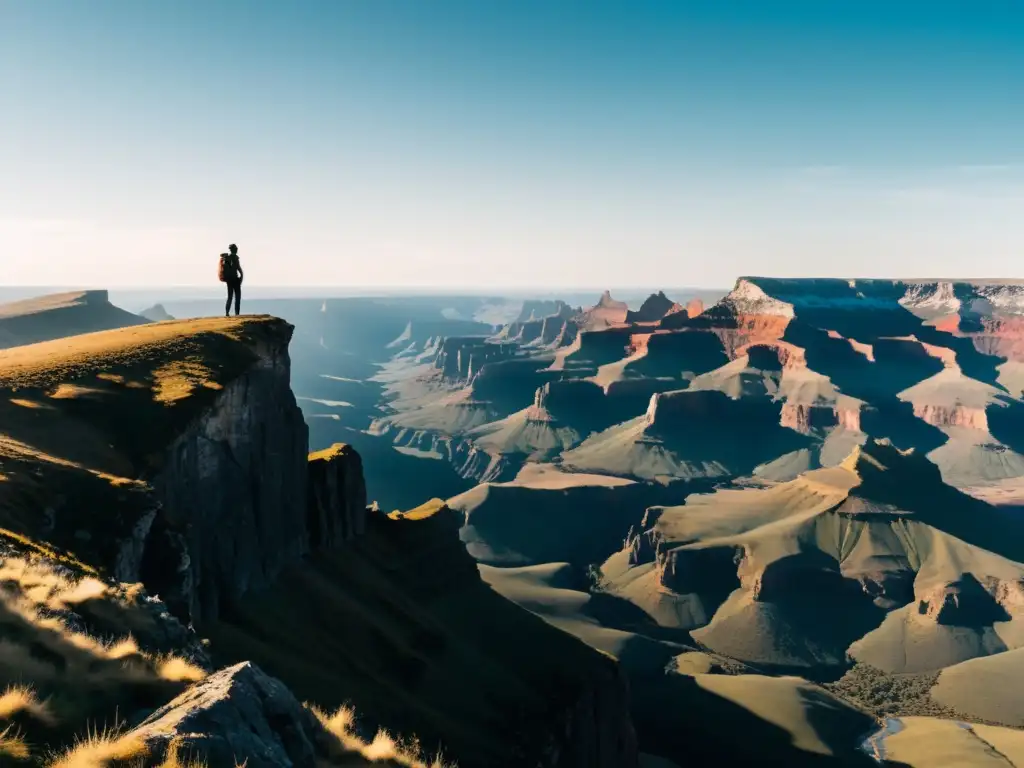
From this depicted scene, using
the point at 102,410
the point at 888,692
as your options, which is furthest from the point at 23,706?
the point at 888,692

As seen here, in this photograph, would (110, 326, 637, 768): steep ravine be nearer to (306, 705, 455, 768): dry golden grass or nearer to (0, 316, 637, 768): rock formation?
(0, 316, 637, 768): rock formation

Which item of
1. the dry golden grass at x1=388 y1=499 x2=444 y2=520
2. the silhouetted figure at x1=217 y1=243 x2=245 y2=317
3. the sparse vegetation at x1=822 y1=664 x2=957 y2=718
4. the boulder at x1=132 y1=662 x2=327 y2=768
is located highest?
the silhouetted figure at x1=217 y1=243 x2=245 y2=317

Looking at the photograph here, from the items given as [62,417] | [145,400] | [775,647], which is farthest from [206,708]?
[775,647]

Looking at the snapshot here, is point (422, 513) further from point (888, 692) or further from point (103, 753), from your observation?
point (888, 692)

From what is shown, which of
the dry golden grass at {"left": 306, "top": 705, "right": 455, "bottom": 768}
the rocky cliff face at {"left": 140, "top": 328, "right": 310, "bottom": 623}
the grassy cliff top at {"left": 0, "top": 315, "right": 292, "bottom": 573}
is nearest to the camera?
the dry golden grass at {"left": 306, "top": 705, "right": 455, "bottom": 768}

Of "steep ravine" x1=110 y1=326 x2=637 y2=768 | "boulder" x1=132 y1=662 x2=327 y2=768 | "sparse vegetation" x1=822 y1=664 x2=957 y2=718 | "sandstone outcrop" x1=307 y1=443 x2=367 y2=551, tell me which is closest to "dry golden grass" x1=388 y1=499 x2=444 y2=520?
"steep ravine" x1=110 y1=326 x2=637 y2=768

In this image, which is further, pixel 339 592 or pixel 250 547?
pixel 339 592

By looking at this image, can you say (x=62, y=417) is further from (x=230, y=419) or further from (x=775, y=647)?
(x=775, y=647)

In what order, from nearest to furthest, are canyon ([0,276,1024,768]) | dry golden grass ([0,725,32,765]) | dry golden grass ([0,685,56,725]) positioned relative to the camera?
dry golden grass ([0,725,32,765]) < dry golden grass ([0,685,56,725]) < canyon ([0,276,1024,768])
